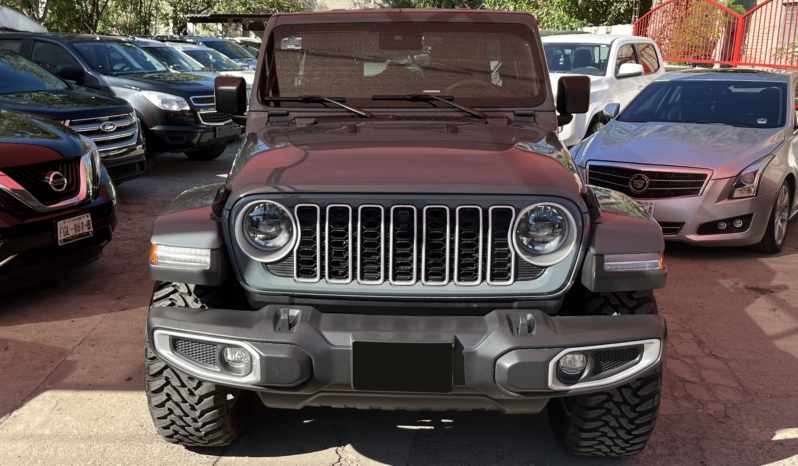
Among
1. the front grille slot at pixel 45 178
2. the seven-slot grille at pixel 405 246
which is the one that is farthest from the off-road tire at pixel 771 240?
the front grille slot at pixel 45 178

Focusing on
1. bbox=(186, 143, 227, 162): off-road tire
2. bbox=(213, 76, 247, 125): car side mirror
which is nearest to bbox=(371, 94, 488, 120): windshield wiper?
bbox=(213, 76, 247, 125): car side mirror

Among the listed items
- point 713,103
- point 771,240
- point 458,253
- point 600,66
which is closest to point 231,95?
point 458,253

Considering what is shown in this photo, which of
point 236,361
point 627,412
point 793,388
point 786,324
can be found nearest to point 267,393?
point 236,361

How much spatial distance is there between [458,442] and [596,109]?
8270mm

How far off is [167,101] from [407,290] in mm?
7858

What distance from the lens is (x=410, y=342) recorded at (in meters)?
2.61

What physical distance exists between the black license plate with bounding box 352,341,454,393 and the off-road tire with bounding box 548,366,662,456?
70cm

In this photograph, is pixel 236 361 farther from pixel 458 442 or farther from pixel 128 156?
pixel 128 156

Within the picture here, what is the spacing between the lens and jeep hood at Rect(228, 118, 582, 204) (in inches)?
109

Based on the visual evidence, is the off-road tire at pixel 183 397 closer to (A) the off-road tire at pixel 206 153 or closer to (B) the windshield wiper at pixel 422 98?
(B) the windshield wiper at pixel 422 98

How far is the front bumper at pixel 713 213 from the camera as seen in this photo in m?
6.17

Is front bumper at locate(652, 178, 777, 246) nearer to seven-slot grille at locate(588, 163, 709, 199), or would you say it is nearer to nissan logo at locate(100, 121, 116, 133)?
seven-slot grille at locate(588, 163, 709, 199)

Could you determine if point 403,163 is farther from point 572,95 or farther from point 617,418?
point 572,95

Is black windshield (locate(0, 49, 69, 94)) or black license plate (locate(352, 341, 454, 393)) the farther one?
black windshield (locate(0, 49, 69, 94))
